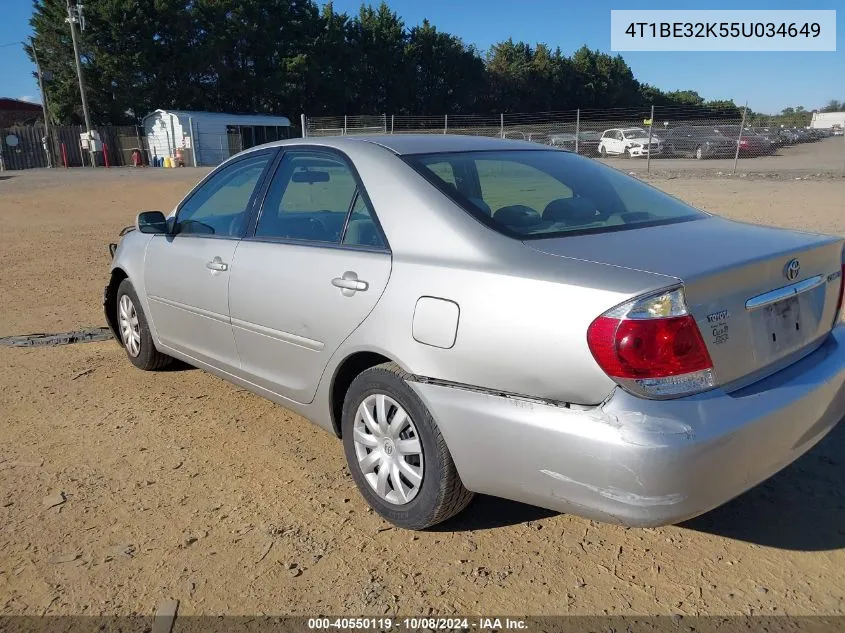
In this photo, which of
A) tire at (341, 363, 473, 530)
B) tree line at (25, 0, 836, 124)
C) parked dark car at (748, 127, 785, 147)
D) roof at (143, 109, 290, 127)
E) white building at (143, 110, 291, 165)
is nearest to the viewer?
tire at (341, 363, 473, 530)

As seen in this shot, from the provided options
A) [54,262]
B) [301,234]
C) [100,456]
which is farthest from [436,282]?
[54,262]

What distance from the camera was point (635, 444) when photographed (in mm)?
2145

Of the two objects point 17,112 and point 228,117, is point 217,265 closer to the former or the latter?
point 228,117

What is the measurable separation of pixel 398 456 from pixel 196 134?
1484 inches

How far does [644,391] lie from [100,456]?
9.23ft

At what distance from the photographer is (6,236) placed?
11648 mm

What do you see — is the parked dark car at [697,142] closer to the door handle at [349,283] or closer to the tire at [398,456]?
the door handle at [349,283]

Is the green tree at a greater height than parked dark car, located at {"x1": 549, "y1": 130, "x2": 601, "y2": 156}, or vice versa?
the green tree

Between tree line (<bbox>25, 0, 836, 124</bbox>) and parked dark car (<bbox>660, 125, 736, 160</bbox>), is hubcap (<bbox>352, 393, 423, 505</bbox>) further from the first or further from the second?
tree line (<bbox>25, 0, 836, 124</bbox>)

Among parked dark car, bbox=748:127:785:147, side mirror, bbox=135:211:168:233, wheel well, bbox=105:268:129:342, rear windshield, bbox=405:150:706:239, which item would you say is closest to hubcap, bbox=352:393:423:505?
rear windshield, bbox=405:150:706:239

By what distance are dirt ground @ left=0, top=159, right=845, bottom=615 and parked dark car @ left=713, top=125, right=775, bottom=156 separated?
2498 cm

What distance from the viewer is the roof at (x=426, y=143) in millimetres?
3314

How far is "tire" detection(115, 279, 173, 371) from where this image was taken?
4.68 m

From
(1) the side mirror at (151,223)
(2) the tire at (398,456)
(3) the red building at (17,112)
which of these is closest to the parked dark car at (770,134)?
(1) the side mirror at (151,223)
